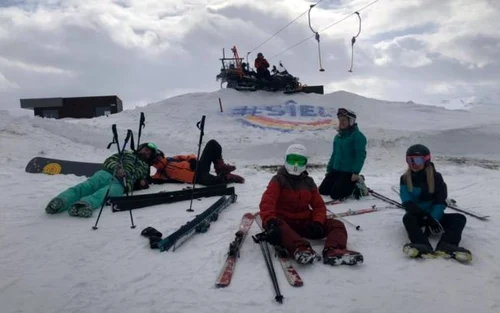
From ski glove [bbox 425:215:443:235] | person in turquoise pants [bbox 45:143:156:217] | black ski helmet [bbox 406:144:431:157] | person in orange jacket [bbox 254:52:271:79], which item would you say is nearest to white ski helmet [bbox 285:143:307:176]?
black ski helmet [bbox 406:144:431:157]

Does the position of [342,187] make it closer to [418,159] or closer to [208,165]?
[418,159]

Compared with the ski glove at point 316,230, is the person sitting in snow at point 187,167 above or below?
above

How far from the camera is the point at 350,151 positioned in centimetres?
732

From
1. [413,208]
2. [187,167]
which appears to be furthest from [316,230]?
[187,167]

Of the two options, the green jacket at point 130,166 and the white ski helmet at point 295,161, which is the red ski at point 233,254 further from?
the green jacket at point 130,166

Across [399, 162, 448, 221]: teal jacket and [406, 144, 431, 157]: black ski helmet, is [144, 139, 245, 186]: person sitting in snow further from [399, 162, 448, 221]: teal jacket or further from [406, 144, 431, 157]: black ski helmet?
[406, 144, 431, 157]: black ski helmet

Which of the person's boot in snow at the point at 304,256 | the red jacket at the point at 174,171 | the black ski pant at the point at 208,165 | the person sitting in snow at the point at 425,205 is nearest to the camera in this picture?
the person's boot in snow at the point at 304,256

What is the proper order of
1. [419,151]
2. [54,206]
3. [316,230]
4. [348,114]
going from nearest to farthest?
[316,230] < [419,151] < [54,206] < [348,114]

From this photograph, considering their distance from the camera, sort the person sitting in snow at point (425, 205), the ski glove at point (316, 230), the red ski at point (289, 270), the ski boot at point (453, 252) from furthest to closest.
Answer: the ski glove at point (316, 230) → the person sitting in snow at point (425, 205) → the ski boot at point (453, 252) → the red ski at point (289, 270)

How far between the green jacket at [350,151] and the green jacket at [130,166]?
12.1 ft

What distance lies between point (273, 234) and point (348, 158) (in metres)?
3.64

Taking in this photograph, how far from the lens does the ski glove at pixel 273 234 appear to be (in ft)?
13.8

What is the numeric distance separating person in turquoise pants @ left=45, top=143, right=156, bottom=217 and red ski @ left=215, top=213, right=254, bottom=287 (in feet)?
6.73

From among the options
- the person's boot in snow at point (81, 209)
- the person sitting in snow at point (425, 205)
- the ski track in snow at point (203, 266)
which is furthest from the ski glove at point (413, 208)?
the person's boot in snow at point (81, 209)
